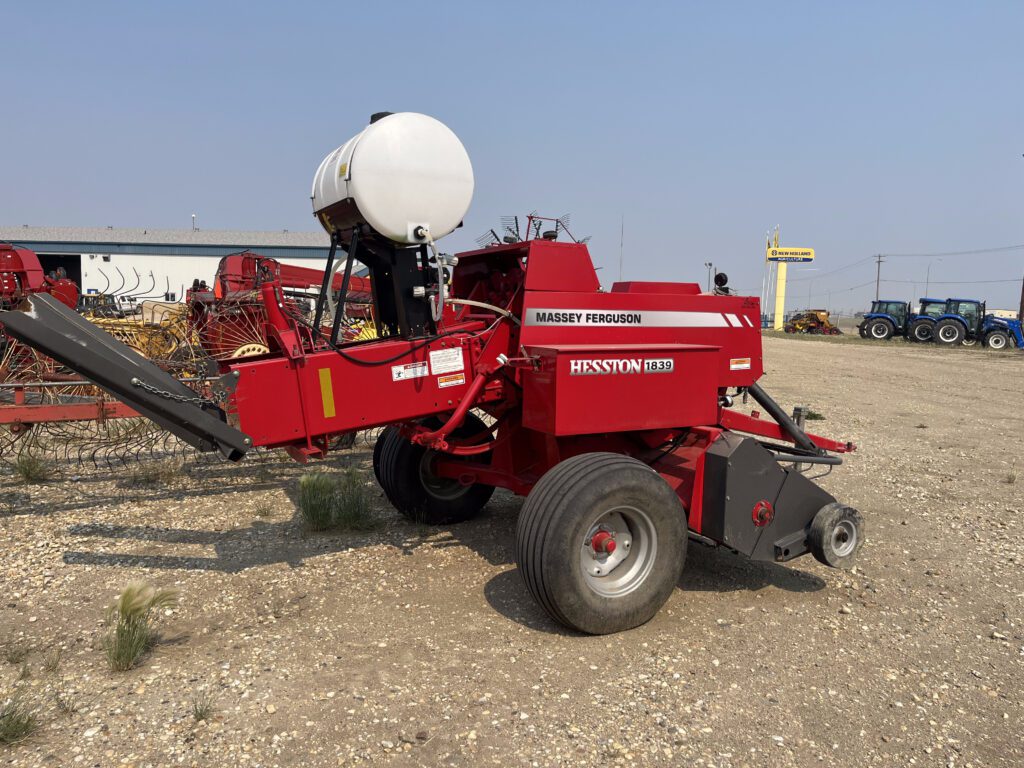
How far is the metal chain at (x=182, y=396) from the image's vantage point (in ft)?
11.7

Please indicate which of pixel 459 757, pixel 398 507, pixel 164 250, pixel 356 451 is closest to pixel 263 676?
pixel 459 757

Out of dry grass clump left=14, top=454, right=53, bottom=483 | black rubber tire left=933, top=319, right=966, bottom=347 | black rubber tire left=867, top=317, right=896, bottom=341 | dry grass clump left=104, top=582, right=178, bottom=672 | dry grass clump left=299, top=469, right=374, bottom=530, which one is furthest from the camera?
black rubber tire left=867, top=317, right=896, bottom=341

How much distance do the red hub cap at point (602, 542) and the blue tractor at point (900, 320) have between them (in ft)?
114

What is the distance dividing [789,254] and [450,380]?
72474mm

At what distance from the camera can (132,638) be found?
3400 millimetres

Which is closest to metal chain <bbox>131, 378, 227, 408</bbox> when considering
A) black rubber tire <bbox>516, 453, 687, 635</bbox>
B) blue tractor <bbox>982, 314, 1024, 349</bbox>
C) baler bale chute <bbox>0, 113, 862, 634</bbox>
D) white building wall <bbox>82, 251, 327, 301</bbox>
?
baler bale chute <bbox>0, 113, 862, 634</bbox>

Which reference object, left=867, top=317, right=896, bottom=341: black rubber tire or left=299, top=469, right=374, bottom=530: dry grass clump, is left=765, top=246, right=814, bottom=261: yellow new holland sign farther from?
left=299, top=469, right=374, bottom=530: dry grass clump

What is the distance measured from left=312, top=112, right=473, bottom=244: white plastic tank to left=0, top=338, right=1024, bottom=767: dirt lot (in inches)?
85.0

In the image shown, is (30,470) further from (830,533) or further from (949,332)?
(949,332)

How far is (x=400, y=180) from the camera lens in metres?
3.90

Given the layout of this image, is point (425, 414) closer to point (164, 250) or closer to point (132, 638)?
point (132, 638)

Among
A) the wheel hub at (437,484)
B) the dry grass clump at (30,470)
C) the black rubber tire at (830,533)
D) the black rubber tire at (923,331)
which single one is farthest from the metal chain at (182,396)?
the black rubber tire at (923,331)

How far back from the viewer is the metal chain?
140 inches

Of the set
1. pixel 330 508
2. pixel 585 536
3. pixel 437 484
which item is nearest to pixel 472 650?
pixel 585 536
